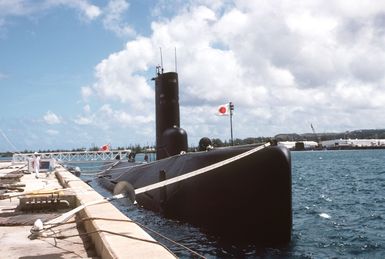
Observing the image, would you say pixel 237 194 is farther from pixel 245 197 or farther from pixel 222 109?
pixel 222 109

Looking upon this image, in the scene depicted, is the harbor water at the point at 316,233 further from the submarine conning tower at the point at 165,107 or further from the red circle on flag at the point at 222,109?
the red circle on flag at the point at 222,109

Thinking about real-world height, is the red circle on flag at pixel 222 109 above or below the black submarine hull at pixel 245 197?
above

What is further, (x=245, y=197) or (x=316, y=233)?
(x=316, y=233)

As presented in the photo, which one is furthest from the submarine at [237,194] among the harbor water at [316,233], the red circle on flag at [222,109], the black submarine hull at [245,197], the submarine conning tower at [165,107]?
the submarine conning tower at [165,107]

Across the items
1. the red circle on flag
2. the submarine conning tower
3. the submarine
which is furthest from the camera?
the submarine conning tower

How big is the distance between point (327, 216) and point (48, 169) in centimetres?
2059

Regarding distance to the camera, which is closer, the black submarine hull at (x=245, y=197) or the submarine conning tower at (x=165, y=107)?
the black submarine hull at (x=245, y=197)

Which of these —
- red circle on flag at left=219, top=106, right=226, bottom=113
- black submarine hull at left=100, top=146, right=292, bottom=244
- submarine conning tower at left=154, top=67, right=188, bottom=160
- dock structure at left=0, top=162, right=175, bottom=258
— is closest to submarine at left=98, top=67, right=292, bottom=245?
black submarine hull at left=100, top=146, right=292, bottom=244

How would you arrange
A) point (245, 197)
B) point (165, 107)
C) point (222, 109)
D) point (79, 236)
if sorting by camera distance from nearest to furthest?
point (79, 236) < point (245, 197) < point (222, 109) < point (165, 107)

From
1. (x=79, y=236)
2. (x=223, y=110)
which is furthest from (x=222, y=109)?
(x=79, y=236)

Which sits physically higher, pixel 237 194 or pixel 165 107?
pixel 165 107

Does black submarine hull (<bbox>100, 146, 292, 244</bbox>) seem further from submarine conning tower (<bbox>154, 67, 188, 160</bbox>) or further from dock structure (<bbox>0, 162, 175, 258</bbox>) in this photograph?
submarine conning tower (<bbox>154, 67, 188, 160</bbox>)

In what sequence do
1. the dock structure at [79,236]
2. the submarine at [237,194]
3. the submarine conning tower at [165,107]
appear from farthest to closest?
the submarine conning tower at [165,107] → the submarine at [237,194] → the dock structure at [79,236]

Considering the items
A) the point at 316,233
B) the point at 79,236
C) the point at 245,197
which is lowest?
the point at 316,233
